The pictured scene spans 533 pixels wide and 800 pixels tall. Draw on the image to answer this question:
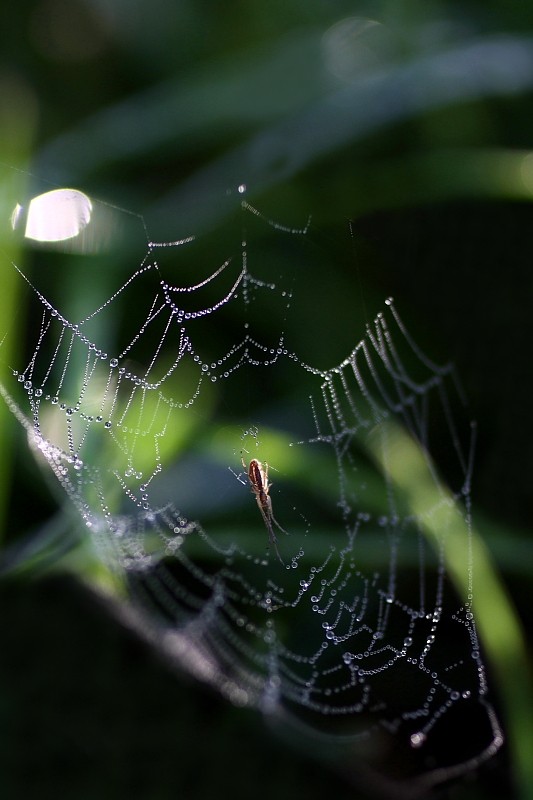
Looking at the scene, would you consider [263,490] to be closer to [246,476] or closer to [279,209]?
[246,476]

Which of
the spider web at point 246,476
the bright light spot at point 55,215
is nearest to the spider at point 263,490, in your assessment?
the spider web at point 246,476

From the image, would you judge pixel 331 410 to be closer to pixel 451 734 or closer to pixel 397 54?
pixel 451 734

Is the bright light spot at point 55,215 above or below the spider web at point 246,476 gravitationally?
above

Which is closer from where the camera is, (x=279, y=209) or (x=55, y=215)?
(x=55, y=215)

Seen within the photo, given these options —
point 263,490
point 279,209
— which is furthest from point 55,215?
point 263,490

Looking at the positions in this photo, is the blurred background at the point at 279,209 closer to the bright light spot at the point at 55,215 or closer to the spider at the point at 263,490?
the bright light spot at the point at 55,215

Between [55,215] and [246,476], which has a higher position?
[55,215]

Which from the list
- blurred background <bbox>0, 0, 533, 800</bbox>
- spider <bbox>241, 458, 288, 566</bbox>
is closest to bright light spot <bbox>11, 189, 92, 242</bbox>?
blurred background <bbox>0, 0, 533, 800</bbox>
